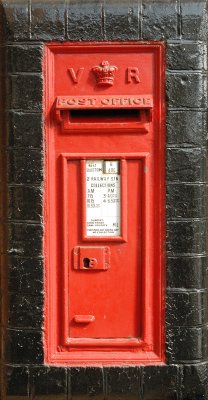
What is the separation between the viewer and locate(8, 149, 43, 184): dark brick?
111 inches

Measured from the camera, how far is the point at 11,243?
9.30ft

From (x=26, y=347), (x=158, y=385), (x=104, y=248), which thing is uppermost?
(x=104, y=248)

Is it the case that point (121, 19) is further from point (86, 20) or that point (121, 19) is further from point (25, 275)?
point (25, 275)

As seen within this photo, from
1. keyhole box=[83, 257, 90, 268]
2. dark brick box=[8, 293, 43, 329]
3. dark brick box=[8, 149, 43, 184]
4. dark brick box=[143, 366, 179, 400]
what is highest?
dark brick box=[8, 149, 43, 184]

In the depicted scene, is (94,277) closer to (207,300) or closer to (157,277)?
(157,277)

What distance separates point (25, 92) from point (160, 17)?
0.71 m

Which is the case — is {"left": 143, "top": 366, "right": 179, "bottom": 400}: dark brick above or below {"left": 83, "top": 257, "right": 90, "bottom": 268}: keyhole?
below

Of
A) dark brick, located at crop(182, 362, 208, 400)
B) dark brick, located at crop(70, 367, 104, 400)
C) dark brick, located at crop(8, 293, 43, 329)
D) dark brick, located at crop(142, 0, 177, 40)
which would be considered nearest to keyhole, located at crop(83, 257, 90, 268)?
dark brick, located at crop(8, 293, 43, 329)

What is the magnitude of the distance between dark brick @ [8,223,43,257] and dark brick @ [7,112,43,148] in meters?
0.39

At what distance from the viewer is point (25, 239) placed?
2.83 meters

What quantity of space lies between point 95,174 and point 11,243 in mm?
513

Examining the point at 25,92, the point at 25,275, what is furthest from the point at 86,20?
the point at 25,275

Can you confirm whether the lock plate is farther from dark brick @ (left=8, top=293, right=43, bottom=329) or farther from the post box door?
dark brick @ (left=8, top=293, right=43, bottom=329)

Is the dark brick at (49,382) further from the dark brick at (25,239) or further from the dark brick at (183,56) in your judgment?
the dark brick at (183,56)
